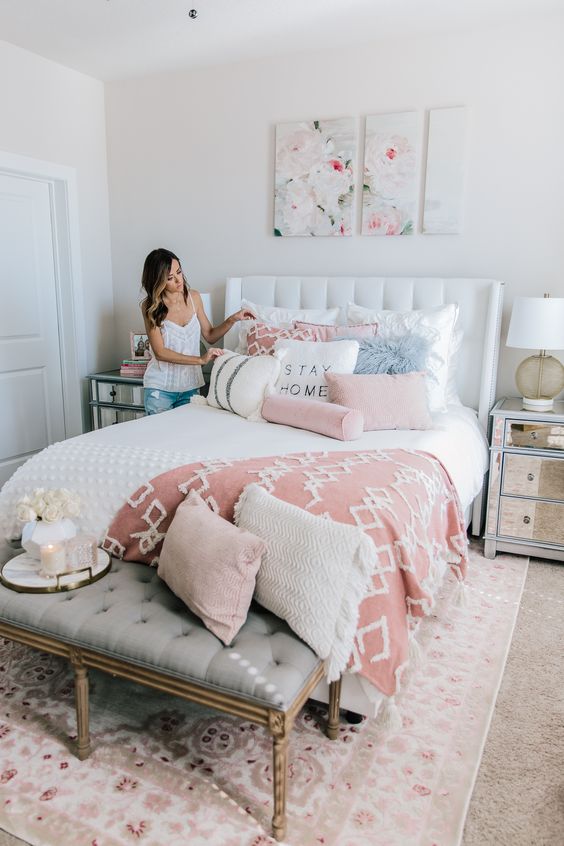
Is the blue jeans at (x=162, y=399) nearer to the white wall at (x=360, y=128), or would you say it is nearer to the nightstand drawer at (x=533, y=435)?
the white wall at (x=360, y=128)

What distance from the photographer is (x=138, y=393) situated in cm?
405

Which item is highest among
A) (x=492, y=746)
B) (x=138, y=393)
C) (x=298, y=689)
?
(x=138, y=393)

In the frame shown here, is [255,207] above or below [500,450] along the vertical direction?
above

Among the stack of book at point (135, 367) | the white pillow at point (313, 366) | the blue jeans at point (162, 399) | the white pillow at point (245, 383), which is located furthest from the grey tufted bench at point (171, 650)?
the stack of book at point (135, 367)

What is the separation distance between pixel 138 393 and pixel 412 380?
1882 millimetres

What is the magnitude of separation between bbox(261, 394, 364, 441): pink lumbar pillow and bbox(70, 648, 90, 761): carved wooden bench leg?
1312 millimetres

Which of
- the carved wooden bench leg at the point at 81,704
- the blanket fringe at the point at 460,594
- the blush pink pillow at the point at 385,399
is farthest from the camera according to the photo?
the blush pink pillow at the point at 385,399

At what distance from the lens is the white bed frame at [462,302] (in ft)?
10.9

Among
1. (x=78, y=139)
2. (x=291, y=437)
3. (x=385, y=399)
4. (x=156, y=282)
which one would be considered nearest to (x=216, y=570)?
(x=291, y=437)

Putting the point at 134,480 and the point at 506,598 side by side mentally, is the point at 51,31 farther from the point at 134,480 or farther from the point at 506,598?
the point at 506,598

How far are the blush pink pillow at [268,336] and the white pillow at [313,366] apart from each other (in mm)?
141

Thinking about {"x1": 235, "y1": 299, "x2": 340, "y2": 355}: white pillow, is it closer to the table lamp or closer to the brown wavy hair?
the brown wavy hair

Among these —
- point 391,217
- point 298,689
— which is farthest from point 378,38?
point 298,689

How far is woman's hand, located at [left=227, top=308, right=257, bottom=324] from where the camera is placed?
12.1 feet
